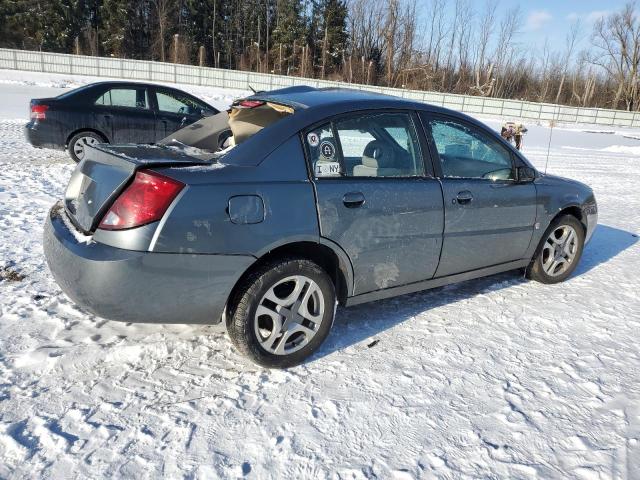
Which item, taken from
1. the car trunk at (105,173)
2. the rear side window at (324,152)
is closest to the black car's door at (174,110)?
the car trunk at (105,173)

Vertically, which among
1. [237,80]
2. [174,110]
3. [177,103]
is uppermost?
[237,80]

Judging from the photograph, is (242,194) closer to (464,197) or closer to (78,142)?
(464,197)

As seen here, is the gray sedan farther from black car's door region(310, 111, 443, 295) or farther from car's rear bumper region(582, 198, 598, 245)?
car's rear bumper region(582, 198, 598, 245)

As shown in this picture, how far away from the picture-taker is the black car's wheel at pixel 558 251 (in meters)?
4.52

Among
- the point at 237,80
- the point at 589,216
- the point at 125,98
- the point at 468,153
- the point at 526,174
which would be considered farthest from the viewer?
the point at 237,80

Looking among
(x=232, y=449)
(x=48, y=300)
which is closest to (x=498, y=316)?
(x=232, y=449)

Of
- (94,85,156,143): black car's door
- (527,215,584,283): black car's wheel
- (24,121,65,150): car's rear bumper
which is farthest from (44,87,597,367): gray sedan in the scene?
(24,121,65,150): car's rear bumper

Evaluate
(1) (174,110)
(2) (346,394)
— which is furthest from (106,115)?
(2) (346,394)

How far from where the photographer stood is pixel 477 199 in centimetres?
375

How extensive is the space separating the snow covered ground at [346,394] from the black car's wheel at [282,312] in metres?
0.14

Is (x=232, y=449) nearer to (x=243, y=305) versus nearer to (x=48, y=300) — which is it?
(x=243, y=305)

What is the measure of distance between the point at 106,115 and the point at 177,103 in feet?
4.48

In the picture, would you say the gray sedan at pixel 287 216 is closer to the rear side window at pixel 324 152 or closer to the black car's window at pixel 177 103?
the rear side window at pixel 324 152

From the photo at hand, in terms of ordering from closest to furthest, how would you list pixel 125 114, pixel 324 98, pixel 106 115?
pixel 324 98 → pixel 106 115 → pixel 125 114
